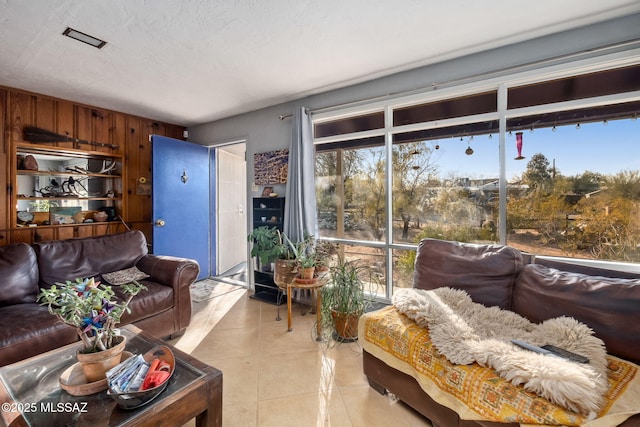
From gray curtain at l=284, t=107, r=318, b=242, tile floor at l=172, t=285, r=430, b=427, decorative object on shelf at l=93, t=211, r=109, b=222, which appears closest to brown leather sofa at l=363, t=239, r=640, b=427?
tile floor at l=172, t=285, r=430, b=427

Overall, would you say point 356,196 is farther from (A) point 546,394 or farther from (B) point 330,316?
(A) point 546,394

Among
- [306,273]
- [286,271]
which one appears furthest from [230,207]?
[306,273]

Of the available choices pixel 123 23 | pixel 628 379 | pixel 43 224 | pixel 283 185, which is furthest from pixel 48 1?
pixel 628 379

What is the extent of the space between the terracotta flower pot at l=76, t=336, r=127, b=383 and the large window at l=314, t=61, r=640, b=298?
7.28ft

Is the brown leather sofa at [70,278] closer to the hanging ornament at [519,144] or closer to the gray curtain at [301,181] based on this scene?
the gray curtain at [301,181]

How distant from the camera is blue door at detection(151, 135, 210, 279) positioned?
362 cm

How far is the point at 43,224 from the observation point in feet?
10.6

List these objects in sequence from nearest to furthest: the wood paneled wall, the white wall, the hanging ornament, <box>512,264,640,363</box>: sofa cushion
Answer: <box>512,264,640,363</box>: sofa cushion → the white wall → the hanging ornament → the wood paneled wall

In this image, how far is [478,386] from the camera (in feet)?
3.95

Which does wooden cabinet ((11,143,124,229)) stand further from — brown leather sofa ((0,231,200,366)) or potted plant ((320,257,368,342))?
potted plant ((320,257,368,342))

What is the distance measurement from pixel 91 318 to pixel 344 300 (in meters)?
1.67

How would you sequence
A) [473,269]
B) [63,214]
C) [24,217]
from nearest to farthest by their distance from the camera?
1. [473,269]
2. [24,217]
3. [63,214]

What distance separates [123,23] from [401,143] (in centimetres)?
244

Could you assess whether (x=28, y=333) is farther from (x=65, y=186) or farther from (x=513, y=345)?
(x=513, y=345)
